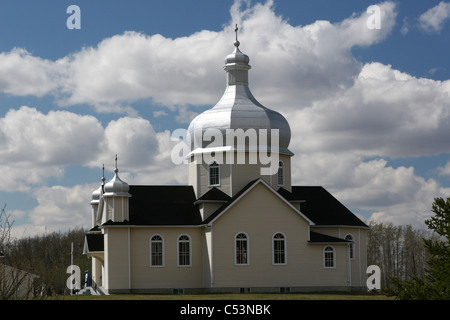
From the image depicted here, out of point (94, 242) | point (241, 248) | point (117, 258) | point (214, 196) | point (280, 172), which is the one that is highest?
point (280, 172)

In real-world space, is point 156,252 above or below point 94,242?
below

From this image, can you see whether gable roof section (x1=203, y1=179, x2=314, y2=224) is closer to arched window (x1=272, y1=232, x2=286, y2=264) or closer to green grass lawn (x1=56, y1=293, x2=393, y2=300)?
arched window (x1=272, y1=232, x2=286, y2=264)

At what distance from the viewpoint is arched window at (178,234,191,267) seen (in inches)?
1606

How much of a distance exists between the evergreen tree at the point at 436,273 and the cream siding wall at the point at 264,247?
71.5 ft

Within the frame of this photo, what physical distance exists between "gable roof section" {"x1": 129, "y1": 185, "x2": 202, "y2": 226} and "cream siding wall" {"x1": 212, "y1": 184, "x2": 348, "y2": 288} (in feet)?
8.90

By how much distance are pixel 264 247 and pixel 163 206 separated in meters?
6.79

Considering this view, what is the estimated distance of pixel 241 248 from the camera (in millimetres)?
39312

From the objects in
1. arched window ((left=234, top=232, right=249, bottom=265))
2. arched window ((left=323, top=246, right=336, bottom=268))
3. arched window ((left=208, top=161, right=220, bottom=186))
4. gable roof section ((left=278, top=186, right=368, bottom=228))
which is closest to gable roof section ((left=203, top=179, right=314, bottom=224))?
arched window ((left=234, top=232, right=249, bottom=265))

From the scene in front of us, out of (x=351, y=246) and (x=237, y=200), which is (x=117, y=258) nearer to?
(x=237, y=200)

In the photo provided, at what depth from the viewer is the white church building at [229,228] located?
39.3 meters

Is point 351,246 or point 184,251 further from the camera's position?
point 351,246

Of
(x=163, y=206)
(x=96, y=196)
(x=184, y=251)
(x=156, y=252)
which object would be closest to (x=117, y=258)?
(x=156, y=252)

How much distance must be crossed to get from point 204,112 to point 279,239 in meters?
9.47
